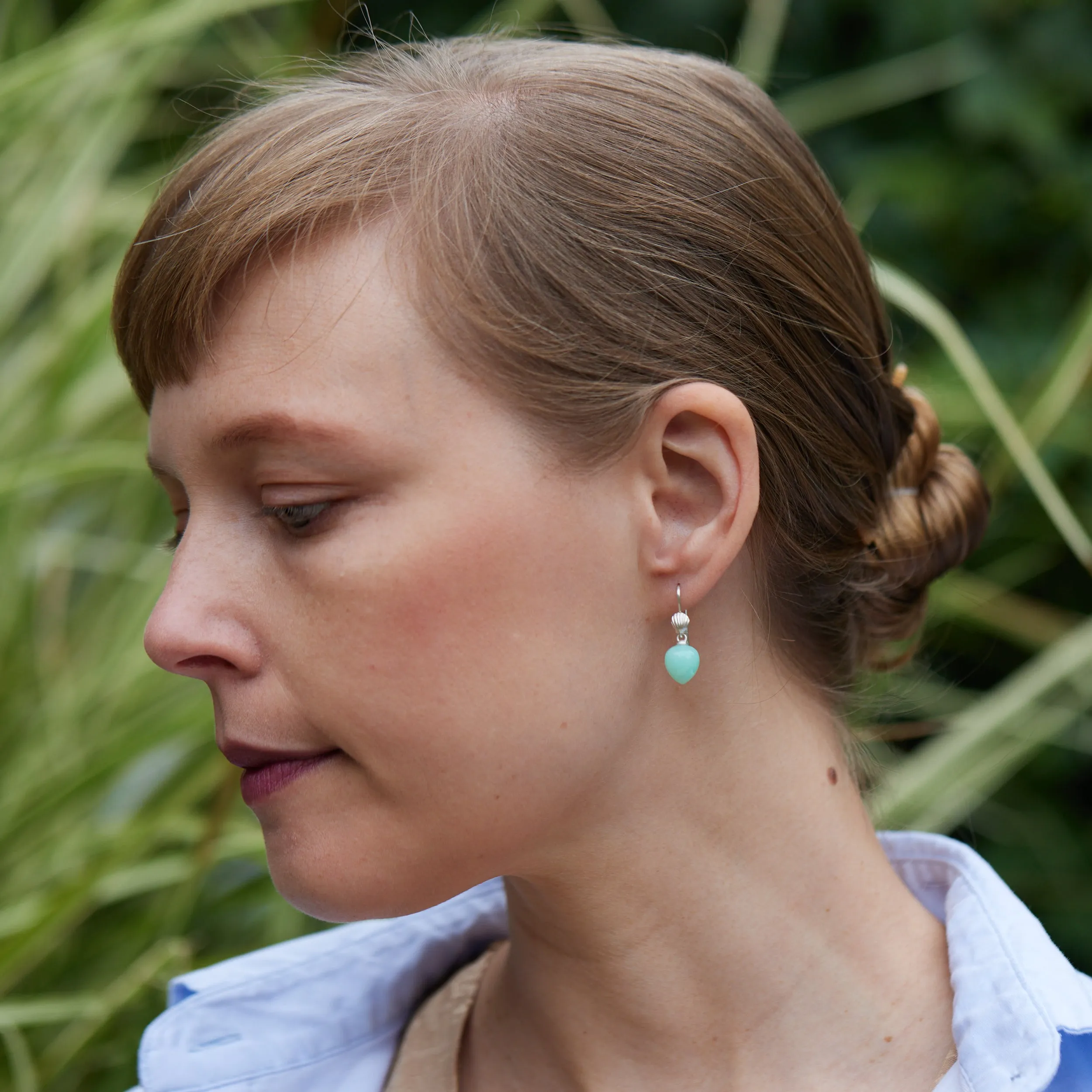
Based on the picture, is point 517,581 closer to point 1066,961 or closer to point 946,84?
point 1066,961

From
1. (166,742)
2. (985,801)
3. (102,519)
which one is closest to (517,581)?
(166,742)

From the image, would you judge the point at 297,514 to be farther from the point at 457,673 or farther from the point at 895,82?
the point at 895,82

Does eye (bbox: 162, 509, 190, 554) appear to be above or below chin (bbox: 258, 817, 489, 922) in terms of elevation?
above

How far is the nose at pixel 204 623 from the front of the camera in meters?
0.98

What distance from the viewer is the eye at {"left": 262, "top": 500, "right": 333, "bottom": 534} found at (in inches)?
37.9

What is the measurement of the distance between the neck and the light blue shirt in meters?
0.05

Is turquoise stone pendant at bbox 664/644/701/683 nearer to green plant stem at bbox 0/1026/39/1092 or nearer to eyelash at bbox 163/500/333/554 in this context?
eyelash at bbox 163/500/333/554

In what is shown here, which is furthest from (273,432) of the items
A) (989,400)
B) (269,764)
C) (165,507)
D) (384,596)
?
(165,507)

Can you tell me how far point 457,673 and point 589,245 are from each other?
1.10 ft

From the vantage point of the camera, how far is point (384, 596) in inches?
36.9

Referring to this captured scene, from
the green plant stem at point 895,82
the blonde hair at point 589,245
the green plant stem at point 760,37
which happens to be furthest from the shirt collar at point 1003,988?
the green plant stem at point 895,82

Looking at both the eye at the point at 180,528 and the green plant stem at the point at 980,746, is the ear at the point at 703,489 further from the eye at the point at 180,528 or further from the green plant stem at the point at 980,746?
the green plant stem at the point at 980,746

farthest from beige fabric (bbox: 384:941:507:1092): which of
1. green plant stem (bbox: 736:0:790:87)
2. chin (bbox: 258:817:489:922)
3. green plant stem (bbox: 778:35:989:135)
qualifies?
green plant stem (bbox: 778:35:989:135)

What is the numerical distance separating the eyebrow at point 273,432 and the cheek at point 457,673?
7 cm
